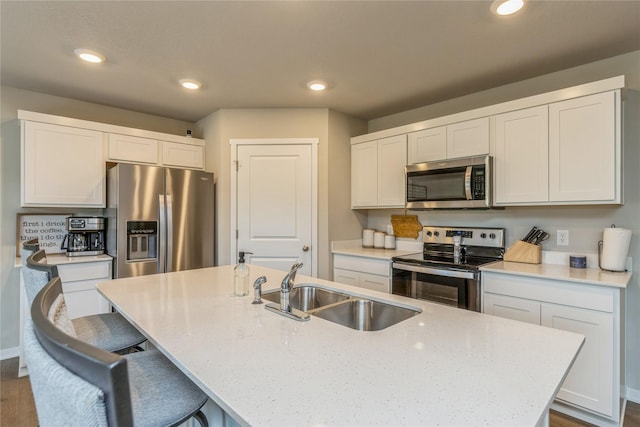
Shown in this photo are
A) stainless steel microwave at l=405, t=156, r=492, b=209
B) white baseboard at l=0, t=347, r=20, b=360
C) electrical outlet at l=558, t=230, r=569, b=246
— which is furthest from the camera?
white baseboard at l=0, t=347, r=20, b=360

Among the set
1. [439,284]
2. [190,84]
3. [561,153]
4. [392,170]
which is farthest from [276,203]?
[561,153]

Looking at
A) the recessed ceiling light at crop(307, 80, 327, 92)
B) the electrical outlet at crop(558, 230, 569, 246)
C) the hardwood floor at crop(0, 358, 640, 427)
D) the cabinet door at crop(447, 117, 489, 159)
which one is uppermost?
the recessed ceiling light at crop(307, 80, 327, 92)

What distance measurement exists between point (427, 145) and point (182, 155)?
2.55 m

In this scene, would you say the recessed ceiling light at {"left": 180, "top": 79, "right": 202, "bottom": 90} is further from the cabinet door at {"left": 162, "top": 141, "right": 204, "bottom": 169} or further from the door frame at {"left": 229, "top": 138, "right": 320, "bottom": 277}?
the cabinet door at {"left": 162, "top": 141, "right": 204, "bottom": 169}

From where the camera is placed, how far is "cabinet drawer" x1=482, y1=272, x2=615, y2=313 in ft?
6.05

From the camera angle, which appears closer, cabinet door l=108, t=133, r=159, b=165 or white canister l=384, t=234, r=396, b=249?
cabinet door l=108, t=133, r=159, b=165

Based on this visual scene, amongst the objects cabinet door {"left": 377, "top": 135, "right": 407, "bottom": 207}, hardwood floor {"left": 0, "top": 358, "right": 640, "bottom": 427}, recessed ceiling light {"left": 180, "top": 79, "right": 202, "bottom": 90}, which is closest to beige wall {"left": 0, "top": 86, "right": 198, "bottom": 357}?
hardwood floor {"left": 0, "top": 358, "right": 640, "bottom": 427}

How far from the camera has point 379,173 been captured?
11.0 feet

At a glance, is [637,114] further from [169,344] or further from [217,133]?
[217,133]

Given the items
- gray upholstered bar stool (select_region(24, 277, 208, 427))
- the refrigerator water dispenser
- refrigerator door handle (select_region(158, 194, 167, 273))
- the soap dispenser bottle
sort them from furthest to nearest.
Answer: refrigerator door handle (select_region(158, 194, 167, 273))
the refrigerator water dispenser
the soap dispenser bottle
gray upholstered bar stool (select_region(24, 277, 208, 427))

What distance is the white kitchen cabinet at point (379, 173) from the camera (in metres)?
3.18

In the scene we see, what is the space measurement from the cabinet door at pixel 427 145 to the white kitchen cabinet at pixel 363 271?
3.34 feet

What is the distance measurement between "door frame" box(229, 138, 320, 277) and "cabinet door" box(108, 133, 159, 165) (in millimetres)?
801

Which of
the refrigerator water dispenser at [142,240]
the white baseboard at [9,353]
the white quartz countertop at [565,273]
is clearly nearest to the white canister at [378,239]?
the white quartz countertop at [565,273]
